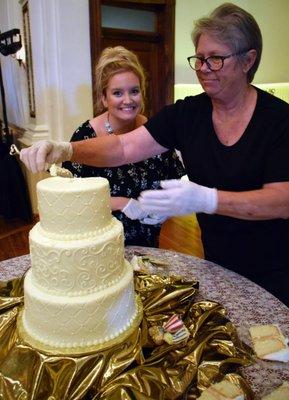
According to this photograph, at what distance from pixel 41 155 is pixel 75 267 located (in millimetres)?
566

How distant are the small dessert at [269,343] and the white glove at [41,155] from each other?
0.92m

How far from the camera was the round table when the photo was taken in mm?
975

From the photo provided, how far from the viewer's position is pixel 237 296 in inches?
52.6

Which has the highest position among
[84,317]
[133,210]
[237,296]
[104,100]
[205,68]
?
[205,68]

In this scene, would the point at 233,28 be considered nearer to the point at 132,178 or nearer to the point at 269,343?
the point at 132,178

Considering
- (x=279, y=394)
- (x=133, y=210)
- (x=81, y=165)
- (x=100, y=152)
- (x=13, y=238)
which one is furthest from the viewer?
(x=13, y=238)

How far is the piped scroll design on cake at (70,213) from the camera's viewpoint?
980 millimetres

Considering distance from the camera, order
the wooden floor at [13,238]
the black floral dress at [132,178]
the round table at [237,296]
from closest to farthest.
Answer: the round table at [237,296]
the black floral dress at [132,178]
the wooden floor at [13,238]

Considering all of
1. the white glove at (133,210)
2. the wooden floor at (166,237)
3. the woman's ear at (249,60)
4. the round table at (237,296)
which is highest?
the woman's ear at (249,60)

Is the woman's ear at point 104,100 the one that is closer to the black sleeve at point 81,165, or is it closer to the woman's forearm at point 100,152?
the black sleeve at point 81,165

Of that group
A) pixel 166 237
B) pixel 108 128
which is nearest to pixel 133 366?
pixel 108 128

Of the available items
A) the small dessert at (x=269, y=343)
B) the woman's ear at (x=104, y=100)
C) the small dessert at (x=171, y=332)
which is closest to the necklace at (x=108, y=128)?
the woman's ear at (x=104, y=100)

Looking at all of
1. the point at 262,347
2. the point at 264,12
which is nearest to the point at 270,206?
the point at 262,347

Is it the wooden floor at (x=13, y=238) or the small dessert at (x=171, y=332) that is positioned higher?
the small dessert at (x=171, y=332)
